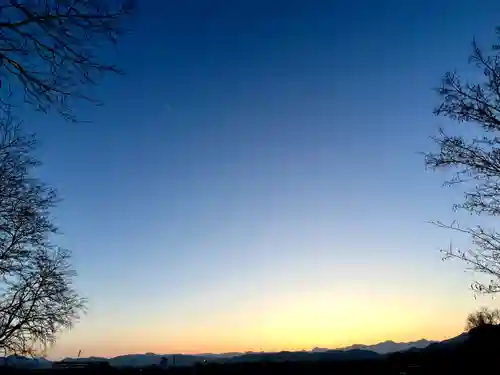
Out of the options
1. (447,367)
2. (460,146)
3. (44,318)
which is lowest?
(447,367)

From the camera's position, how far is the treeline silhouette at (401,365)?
1734 centimetres

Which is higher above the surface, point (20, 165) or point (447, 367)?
point (20, 165)

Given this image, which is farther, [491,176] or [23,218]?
[23,218]

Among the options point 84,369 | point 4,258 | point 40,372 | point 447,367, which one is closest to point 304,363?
point 447,367

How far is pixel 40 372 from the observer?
75.6 feet

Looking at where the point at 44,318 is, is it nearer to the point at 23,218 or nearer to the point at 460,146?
the point at 23,218

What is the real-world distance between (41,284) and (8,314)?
1484 mm

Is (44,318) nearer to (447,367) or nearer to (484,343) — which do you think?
(447,367)

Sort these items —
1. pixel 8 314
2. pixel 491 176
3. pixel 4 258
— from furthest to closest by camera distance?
pixel 8 314 → pixel 4 258 → pixel 491 176

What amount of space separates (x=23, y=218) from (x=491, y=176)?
11546 mm

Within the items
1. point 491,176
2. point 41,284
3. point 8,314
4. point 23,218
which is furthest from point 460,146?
point 8,314

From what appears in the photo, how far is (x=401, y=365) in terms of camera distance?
20266 millimetres

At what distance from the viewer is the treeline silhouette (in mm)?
17344

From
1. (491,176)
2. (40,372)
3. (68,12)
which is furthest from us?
(40,372)
